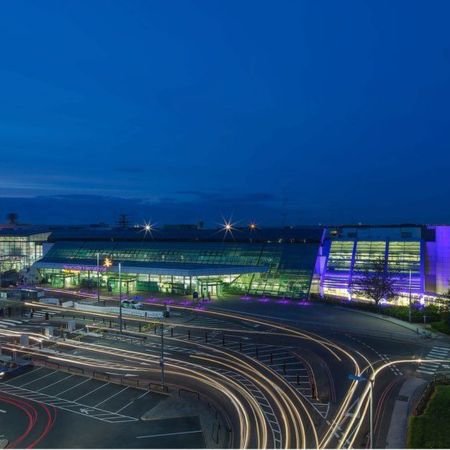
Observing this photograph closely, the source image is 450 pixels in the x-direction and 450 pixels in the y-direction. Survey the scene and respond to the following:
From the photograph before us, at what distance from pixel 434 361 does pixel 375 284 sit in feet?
61.5

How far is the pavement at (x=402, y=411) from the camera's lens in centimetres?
2072

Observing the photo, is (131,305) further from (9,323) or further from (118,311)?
(9,323)

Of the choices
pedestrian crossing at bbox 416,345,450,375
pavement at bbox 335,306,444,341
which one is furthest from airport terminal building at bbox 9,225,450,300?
pedestrian crossing at bbox 416,345,450,375

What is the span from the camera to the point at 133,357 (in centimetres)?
3375

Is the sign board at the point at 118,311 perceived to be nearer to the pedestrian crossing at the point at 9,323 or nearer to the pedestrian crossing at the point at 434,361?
the pedestrian crossing at the point at 9,323

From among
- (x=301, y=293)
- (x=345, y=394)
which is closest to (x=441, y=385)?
(x=345, y=394)

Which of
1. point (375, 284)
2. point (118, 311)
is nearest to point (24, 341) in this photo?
point (118, 311)

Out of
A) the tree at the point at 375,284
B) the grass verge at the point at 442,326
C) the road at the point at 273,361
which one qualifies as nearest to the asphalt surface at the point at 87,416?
the road at the point at 273,361

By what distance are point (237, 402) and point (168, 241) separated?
170ft

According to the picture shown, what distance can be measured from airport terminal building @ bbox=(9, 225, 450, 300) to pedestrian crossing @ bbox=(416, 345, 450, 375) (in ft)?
60.1

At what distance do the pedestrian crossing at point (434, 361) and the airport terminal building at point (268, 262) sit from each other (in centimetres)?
1832

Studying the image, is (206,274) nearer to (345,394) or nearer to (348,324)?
(348,324)

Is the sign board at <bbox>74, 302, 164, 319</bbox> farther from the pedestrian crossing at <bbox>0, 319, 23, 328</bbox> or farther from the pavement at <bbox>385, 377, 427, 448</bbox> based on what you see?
the pavement at <bbox>385, 377, 427, 448</bbox>

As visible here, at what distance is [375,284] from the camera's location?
50.3m
